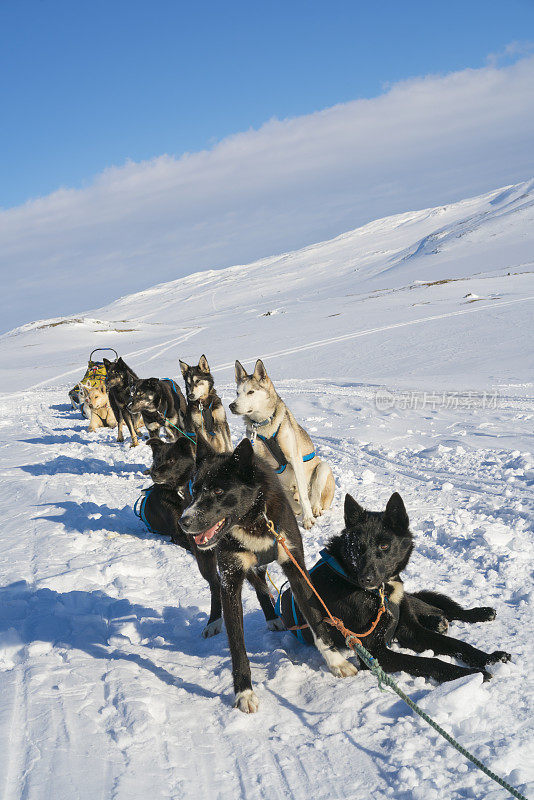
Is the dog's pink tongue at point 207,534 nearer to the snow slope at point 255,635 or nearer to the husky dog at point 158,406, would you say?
the snow slope at point 255,635

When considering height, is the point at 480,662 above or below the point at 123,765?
below

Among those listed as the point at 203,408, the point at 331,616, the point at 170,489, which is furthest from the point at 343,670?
the point at 203,408

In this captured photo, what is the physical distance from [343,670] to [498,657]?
894 millimetres

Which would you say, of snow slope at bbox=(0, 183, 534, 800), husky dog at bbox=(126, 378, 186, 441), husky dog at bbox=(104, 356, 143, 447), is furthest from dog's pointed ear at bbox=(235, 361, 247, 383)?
husky dog at bbox=(104, 356, 143, 447)

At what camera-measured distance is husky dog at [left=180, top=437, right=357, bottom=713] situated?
2.96 m

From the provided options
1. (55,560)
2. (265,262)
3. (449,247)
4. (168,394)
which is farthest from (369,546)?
(265,262)

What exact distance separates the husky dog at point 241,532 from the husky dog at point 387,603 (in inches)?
7.8

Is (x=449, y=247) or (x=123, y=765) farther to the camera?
(x=449, y=247)

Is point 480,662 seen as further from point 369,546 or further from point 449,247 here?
point 449,247

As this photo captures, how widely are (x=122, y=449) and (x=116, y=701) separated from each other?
7622 mm

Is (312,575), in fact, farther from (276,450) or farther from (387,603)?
(276,450)

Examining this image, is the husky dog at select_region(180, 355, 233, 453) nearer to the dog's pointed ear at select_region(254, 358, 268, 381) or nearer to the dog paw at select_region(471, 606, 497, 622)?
the dog's pointed ear at select_region(254, 358, 268, 381)

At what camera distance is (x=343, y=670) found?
3082mm

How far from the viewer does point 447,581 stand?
4125 millimetres
